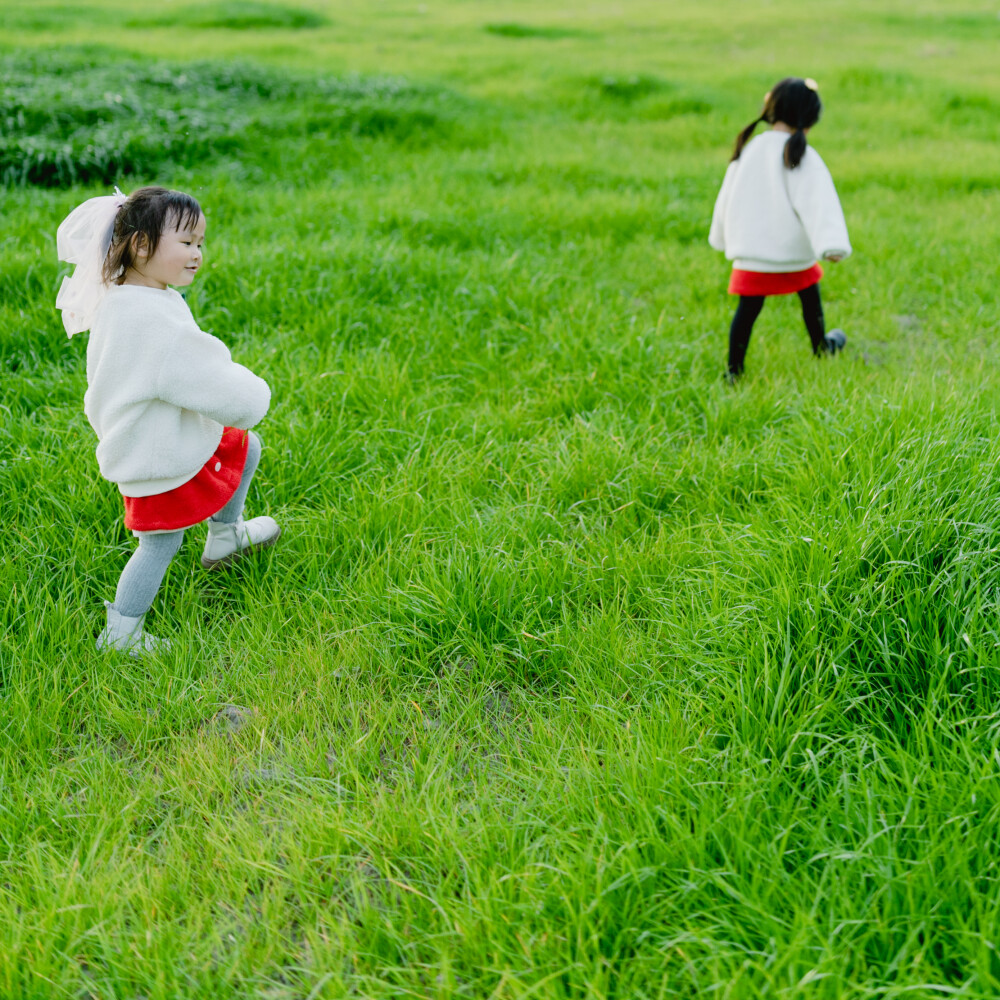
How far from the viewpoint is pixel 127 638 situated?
2.45 metres

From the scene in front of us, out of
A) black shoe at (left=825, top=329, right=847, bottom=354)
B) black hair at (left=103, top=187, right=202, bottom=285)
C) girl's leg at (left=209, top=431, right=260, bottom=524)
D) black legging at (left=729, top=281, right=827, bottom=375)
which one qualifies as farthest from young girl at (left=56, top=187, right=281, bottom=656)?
black shoe at (left=825, top=329, right=847, bottom=354)

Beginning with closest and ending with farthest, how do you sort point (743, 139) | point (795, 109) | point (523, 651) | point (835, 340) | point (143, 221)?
point (143, 221)
point (523, 651)
point (795, 109)
point (743, 139)
point (835, 340)

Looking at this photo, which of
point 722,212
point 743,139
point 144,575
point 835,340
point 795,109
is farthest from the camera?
point 835,340

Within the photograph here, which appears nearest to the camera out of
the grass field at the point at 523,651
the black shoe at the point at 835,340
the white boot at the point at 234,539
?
the grass field at the point at 523,651

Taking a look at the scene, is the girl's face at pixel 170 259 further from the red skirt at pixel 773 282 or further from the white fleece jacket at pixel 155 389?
the red skirt at pixel 773 282

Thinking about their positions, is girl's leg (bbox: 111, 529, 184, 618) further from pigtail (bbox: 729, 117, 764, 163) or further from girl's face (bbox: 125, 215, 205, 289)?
pigtail (bbox: 729, 117, 764, 163)

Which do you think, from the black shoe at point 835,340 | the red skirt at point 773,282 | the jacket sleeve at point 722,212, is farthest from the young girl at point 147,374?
the black shoe at point 835,340

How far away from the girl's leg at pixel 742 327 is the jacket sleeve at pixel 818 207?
1.18ft

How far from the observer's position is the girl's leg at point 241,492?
2701 mm

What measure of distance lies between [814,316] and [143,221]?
3217mm

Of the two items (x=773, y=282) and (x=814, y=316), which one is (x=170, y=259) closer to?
(x=773, y=282)

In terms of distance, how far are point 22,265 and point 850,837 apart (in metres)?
4.78

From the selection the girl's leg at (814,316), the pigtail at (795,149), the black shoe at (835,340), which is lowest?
the black shoe at (835,340)

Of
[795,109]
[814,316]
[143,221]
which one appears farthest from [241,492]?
[795,109]
